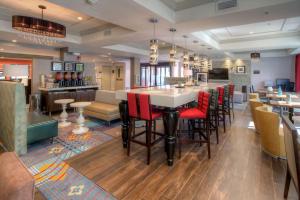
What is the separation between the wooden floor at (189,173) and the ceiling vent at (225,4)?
2624mm

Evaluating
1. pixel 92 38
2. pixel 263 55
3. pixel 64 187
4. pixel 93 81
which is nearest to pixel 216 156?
pixel 64 187

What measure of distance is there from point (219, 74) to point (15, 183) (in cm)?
1179

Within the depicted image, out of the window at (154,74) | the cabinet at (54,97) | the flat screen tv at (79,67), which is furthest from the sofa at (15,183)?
the window at (154,74)

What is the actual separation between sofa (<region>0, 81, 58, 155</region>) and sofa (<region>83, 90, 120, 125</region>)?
141cm

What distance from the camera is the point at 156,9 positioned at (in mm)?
3191

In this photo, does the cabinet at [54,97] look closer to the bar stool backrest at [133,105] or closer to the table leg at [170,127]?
the bar stool backrest at [133,105]

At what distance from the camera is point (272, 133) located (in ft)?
9.12

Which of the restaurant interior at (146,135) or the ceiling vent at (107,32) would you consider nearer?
the restaurant interior at (146,135)

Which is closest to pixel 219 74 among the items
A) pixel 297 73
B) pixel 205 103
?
pixel 297 73

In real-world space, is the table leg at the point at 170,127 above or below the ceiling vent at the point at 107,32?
below

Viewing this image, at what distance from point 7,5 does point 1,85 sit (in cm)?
181

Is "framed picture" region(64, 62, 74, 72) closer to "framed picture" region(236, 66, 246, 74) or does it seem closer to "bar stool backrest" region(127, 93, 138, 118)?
"bar stool backrest" region(127, 93, 138, 118)

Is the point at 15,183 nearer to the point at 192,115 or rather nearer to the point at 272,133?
the point at 192,115

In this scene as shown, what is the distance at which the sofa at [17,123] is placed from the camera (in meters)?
2.78
